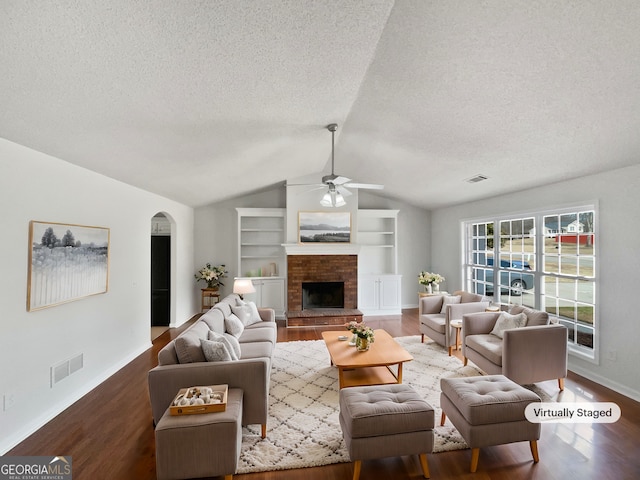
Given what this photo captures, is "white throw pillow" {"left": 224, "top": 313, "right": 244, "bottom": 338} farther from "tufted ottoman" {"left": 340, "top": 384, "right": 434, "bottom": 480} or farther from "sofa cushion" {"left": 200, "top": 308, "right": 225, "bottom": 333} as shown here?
"tufted ottoman" {"left": 340, "top": 384, "right": 434, "bottom": 480}

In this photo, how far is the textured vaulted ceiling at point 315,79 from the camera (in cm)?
Result: 157

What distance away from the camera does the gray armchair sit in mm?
4348

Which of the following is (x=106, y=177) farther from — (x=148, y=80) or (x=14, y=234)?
(x=148, y=80)

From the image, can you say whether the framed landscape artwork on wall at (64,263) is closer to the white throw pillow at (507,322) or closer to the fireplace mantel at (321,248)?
the fireplace mantel at (321,248)

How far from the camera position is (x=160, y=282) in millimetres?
5918

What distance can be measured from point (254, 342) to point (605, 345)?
4.10 m

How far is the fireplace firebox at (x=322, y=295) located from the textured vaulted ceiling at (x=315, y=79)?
11.7ft

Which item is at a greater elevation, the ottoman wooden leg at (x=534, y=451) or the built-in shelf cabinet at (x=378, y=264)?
the built-in shelf cabinet at (x=378, y=264)

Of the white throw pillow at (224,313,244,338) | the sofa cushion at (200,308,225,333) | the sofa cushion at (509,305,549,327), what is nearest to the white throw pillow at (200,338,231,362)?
the sofa cushion at (200,308,225,333)

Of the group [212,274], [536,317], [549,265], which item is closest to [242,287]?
[212,274]

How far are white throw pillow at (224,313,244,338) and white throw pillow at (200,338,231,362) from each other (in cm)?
110

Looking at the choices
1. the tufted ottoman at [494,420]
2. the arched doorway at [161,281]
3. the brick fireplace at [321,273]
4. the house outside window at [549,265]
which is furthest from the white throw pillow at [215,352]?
the house outside window at [549,265]

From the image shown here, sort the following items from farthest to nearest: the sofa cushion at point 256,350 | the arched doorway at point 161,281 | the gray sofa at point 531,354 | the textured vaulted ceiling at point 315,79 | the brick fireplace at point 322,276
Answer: the brick fireplace at point 322,276, the arched doorway at point 161,281, the sofa cushion at point 256,350, the gray sofa at point 531,354, the textured vaulted ceiling at point 315,79

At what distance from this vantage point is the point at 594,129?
8.87 feet
